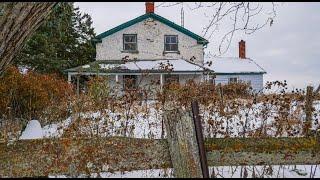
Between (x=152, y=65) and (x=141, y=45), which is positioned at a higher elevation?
(x=141, y=45)

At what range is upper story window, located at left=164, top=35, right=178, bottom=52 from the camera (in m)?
28.6

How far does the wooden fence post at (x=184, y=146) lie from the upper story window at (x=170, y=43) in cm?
2590

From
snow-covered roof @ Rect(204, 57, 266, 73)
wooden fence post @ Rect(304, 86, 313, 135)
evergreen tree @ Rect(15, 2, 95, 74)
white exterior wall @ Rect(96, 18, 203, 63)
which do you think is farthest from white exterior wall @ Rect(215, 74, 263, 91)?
wooden fence post @ Rect(304, 86, 313, 135)

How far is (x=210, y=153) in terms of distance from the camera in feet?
9.03

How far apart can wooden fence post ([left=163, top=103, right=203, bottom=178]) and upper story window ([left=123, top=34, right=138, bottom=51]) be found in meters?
25.9

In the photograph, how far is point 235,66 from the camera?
1469 inches

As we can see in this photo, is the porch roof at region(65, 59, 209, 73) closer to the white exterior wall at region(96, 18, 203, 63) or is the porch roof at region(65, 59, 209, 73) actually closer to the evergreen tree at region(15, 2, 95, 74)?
the white exterior wall at region(96, 18, 203, 63)

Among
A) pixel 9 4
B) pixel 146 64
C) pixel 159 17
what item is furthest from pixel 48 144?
pixel 159 17

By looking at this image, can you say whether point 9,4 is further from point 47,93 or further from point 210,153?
point 47,93

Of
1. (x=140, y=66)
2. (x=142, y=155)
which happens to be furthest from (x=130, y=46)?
(x=142, y=155)

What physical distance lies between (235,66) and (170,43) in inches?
417

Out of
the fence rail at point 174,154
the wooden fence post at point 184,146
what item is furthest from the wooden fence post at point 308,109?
the wooden fence post at point 184,146

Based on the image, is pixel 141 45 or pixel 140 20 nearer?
pixel 140 20

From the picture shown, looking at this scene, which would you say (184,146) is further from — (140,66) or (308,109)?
(140,66)
